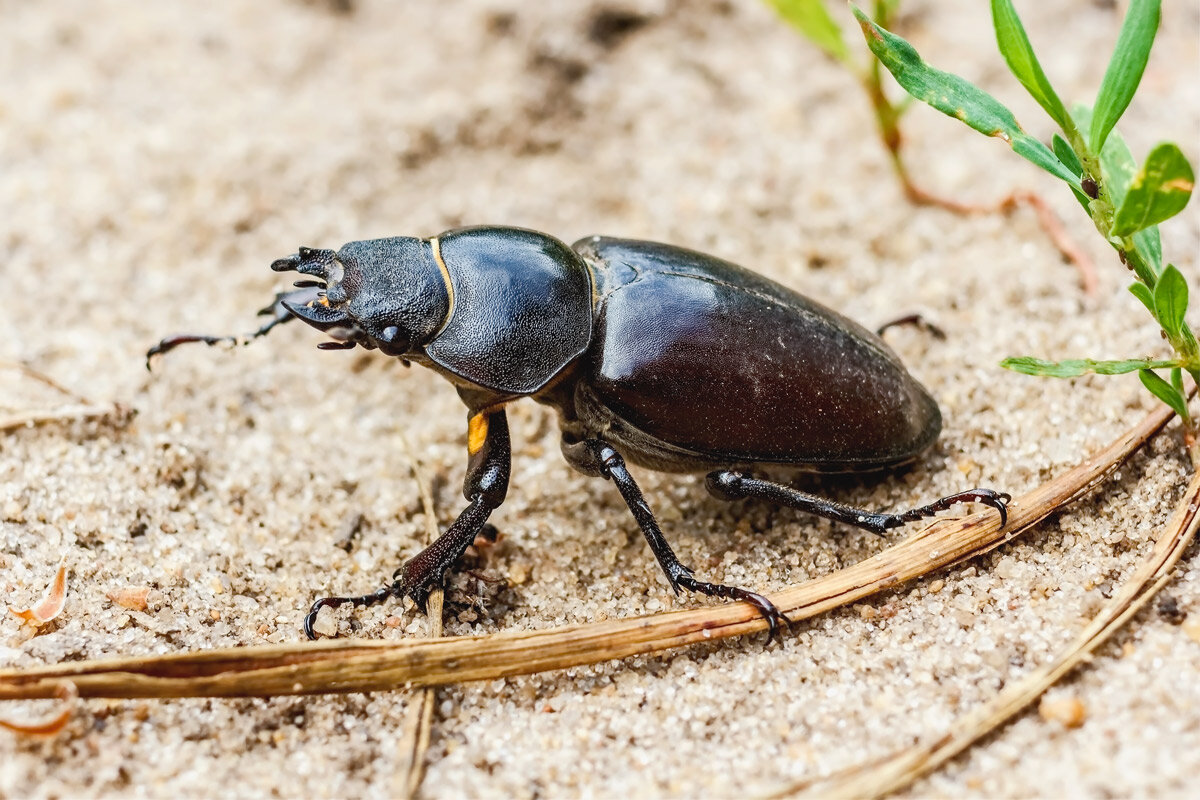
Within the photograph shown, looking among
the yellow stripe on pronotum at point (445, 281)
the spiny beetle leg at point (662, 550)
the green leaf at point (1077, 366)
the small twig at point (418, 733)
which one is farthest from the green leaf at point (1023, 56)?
the small twig at point (418, 733)

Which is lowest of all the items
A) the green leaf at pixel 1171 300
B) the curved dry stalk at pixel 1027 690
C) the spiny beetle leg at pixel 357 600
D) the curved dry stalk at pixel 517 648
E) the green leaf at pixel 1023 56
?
the spiny beetle leg at pixel 357 600

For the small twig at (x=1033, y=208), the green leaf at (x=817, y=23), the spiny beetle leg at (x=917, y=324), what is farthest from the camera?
the green leaf at (x=817, y=23)

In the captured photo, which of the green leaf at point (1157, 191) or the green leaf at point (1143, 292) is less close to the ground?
the green leaf at point (1157, 191)

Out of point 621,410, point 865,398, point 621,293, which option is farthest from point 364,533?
point 865,398

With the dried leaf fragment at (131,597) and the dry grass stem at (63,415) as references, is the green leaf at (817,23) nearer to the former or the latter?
the dry grass stem at (63,415)

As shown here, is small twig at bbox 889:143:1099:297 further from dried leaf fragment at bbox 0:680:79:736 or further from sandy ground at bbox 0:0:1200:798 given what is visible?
dried leaf fragment at bbox 0:680:79:736

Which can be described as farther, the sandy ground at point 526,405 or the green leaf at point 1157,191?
the sandy ground at point 526,405
